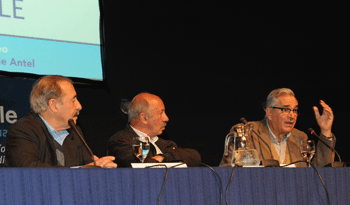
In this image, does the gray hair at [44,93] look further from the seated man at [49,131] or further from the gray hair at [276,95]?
the gray hair at [276,95]

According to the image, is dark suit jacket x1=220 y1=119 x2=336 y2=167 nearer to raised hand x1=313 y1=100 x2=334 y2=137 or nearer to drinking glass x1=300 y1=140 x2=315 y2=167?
raised hand x1=313 y1=100 x2=334 y2=137

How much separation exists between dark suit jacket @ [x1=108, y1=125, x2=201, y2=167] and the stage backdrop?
0.68 metres

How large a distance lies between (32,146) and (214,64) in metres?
2.26

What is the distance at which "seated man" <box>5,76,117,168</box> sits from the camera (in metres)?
2.17

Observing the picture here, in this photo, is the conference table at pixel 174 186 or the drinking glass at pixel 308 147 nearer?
the conference table at pixel 174 186

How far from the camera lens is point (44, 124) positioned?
239 centimetres

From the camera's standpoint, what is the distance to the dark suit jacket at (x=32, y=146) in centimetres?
209

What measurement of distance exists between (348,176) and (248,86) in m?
2.15

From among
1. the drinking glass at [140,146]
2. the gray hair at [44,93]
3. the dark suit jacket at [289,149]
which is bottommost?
the dark suit jacket at [289,149]

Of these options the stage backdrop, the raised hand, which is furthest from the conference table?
Result: the stage backdrop

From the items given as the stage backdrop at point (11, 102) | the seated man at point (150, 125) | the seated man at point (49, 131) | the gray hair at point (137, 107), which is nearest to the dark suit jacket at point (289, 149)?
the seated man at point (150, 125)

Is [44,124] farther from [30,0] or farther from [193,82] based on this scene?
[193,82]

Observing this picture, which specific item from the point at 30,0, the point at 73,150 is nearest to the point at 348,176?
the point at 73,150

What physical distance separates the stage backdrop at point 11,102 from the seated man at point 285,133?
1665 millimetres
